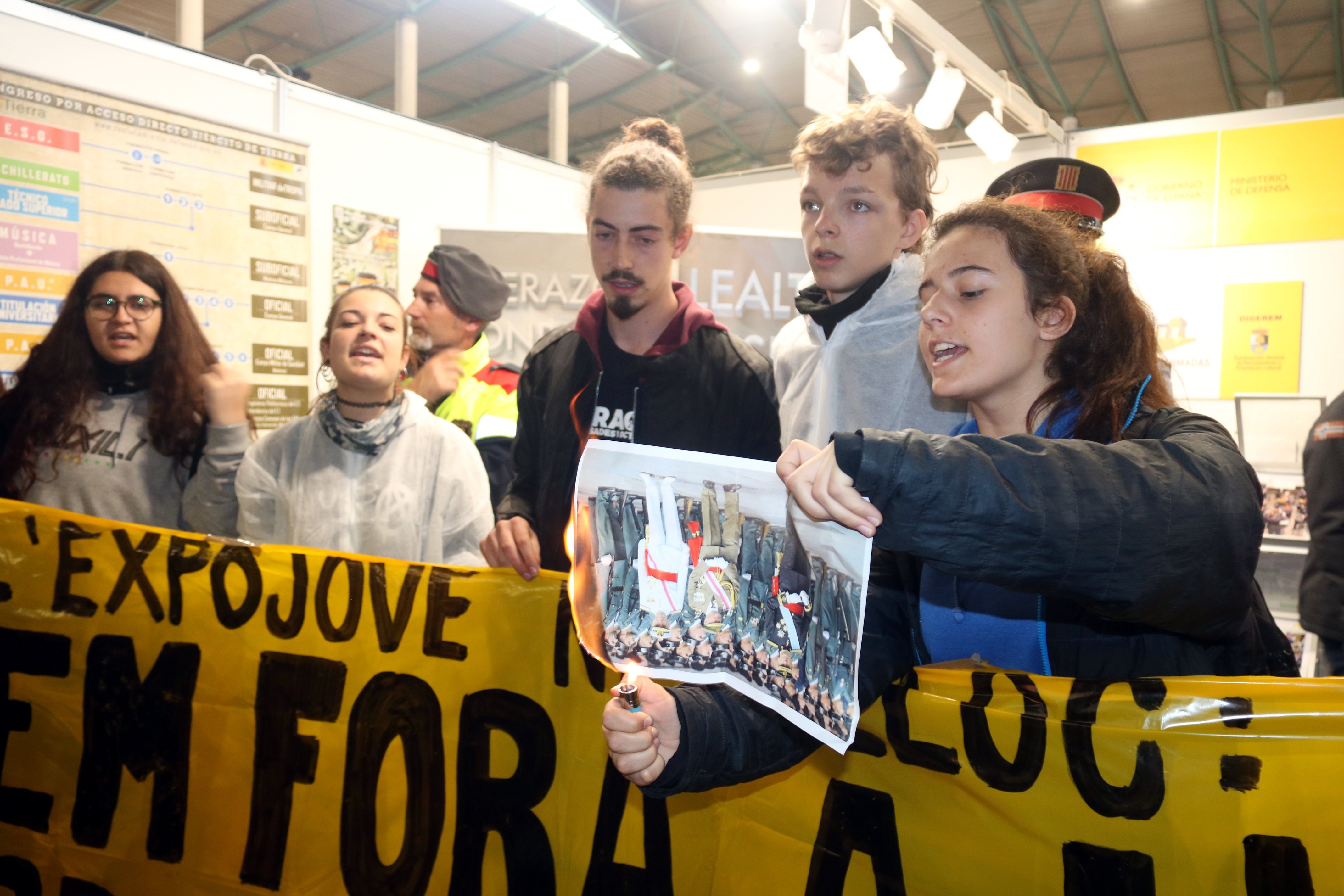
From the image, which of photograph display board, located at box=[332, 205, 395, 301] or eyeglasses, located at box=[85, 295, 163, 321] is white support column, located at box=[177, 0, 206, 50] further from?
eyeglasses, located at box=[85, 295, 163, 321]

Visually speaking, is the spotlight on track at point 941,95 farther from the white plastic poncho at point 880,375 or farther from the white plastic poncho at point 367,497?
the white plastic poncho at point 367,497

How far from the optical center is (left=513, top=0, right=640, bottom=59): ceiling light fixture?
5953 millimetres

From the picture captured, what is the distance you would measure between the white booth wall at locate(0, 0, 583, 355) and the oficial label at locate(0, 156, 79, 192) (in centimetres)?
30

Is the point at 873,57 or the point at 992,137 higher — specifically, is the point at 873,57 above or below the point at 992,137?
above

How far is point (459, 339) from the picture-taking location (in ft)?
10.5

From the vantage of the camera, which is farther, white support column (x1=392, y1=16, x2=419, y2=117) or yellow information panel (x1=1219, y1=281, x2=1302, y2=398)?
white support column (x1=392, y1=16, x2=419, y2=117)

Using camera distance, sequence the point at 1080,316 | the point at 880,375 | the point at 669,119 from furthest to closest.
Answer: the point at 669,119, the point at 880,375, the point at 1080,316

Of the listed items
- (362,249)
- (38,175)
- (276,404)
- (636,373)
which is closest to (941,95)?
(362,249)

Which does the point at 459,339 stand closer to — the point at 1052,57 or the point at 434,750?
the point at 434,750

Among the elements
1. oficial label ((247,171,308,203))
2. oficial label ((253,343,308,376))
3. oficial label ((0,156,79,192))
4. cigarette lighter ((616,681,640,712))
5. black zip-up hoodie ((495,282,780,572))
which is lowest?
cigarette lighter ((616,681,640,712))

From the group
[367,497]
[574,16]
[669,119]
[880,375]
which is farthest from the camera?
[669,119]

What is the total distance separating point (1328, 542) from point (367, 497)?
2.86 meters

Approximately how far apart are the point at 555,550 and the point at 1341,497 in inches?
96.3

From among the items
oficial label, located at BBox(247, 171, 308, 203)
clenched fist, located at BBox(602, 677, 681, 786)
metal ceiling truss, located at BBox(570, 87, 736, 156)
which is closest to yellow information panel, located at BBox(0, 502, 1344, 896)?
clenched fist, located at BBox(602, 677, 681, 786)
